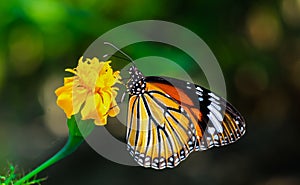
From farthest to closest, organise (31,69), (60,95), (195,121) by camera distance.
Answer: (31,69) < (195,121) < (60,95)

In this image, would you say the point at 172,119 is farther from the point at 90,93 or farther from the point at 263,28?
the point at 263,28

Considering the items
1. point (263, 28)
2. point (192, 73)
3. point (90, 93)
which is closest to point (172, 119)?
point (90, 93)

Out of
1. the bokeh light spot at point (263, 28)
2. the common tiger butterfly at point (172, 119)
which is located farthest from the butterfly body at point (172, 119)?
the bokeh light spot at point (263, 28)

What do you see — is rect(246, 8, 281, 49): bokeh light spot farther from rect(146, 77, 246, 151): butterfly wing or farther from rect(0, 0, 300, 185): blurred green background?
rect(146, 77, 246, 151): butterfly wing

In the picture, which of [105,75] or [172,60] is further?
[172,60]

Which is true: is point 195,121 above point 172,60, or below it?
below

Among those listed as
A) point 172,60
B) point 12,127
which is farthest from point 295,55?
point 12,127

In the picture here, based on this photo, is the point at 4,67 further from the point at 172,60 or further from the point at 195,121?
the point at 195,121
